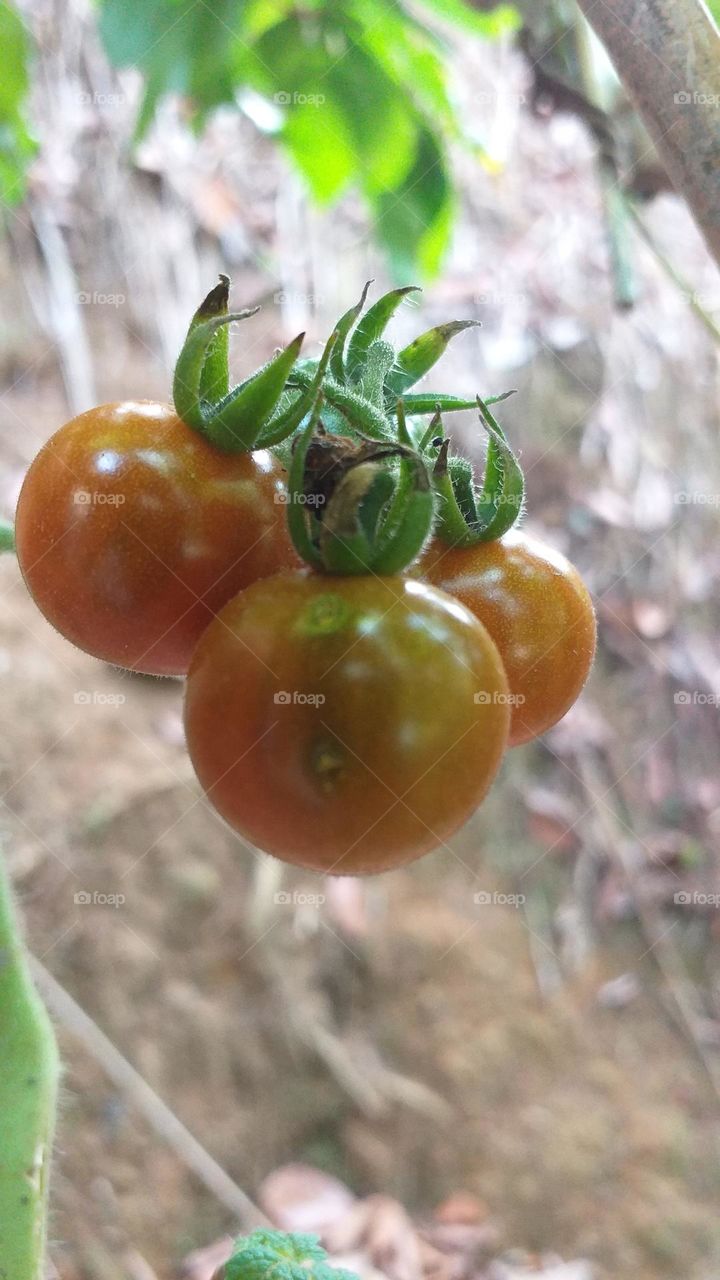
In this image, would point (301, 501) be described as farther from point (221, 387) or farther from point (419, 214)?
point (419, 214)

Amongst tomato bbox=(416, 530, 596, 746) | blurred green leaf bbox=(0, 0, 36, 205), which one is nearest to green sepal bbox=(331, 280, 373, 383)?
tomato bbox=(416, 530, 596, 746)

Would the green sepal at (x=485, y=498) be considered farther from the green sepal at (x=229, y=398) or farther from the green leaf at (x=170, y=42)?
the green leaf at (x=170, y=42)

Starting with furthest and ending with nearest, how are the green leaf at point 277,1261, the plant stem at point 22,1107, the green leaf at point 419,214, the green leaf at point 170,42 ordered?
the green leaf at point 419,214 → the green leaf at point 170,42 → the green leaf at point 277,1261 → the plant stem at point 22,1107

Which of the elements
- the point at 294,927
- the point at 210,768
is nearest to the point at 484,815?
the point at 294,927

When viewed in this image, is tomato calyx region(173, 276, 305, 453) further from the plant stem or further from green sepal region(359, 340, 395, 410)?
the plant stem

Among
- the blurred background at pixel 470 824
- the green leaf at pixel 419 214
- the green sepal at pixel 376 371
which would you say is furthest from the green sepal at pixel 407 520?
the green leaf at pixel 419 214

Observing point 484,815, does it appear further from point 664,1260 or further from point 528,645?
point 528,645

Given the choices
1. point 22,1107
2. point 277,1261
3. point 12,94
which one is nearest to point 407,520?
point 22,1107
